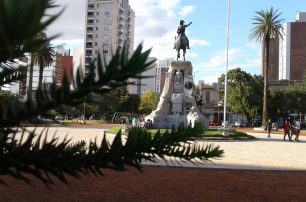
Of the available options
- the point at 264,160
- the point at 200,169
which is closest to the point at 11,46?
the point at 200,169

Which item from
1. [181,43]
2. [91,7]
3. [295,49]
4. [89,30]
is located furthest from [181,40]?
[91,7]

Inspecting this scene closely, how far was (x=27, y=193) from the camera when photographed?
797 centimetres

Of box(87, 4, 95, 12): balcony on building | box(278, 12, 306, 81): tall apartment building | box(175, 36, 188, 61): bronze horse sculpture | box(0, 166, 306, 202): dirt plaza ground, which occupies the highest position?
box(87, 4, 95, 12): balcony on building

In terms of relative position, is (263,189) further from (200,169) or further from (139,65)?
(139,65)

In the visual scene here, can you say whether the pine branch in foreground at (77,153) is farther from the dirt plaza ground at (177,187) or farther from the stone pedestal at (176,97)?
the stone pedestal at (176,97)

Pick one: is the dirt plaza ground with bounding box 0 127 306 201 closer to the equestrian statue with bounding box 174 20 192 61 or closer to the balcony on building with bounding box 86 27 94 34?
the equestrian statue with bounding box 174 20 192 61

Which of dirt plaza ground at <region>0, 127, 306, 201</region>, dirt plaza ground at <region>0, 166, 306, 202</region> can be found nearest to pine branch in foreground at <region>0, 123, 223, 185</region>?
dirt plaza ground at <region>0, 127, 306, 201</region>

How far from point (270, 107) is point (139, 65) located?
75842 millimetres

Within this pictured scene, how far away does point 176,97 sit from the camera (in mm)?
35125

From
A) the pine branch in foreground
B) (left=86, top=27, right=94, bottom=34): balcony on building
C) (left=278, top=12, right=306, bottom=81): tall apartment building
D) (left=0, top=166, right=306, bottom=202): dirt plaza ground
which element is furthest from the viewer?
(left=86, top=27, right=94, bottom=34): balcony on building

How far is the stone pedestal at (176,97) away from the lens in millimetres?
34500

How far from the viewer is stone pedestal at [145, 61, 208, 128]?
34500 millimetres

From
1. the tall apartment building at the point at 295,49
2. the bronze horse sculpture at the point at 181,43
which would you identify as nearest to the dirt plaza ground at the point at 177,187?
the bronze horse sculpture at the point at 181,43

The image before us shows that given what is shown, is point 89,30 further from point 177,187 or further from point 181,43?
point 177,187
